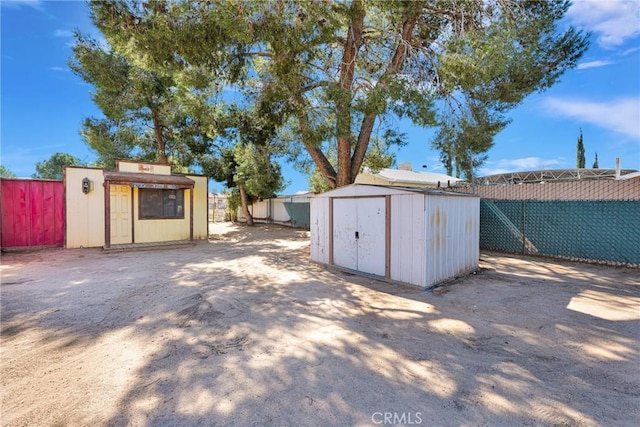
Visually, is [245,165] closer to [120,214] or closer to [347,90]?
[120,214]

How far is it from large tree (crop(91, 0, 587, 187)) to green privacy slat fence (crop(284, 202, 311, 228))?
310 inches

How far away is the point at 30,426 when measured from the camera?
1.98 m

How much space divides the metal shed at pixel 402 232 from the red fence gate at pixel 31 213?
8.79m

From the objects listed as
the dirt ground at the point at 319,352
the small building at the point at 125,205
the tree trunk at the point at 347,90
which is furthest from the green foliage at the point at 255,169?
the dirt ground at the point at 319,352

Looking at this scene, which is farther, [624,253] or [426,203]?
[624,253]

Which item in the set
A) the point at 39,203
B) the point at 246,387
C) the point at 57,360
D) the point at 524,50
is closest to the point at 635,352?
the point at 246,387

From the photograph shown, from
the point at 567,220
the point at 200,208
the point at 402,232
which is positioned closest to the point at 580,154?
the point at 567,220

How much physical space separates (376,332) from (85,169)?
1036 centimetres

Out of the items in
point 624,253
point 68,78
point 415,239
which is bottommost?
point 624,253

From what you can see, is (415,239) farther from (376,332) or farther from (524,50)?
(524,50)

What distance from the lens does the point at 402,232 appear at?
5359mm

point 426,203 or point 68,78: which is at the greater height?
point 68,78

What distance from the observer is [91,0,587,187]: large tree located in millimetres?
6152

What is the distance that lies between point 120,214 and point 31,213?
2419 mm
